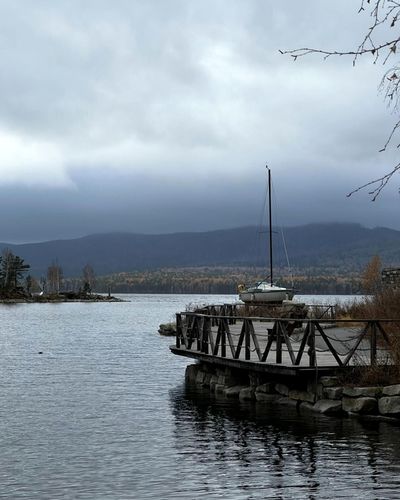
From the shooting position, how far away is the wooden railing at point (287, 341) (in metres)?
20.2

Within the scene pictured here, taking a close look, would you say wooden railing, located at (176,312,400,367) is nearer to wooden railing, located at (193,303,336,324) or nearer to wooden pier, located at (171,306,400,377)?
wooden pier, located at (171,306,400,377)

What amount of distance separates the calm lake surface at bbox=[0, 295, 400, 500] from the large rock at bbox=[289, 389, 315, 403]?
2.11 feet

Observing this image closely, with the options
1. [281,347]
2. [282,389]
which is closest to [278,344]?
[281,347]

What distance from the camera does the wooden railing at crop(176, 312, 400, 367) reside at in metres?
20.2

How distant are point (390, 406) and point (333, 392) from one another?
168cm

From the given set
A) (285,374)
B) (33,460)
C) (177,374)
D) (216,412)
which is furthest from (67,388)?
(33,460)

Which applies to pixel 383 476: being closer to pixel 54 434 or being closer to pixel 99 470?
pixel 99 470

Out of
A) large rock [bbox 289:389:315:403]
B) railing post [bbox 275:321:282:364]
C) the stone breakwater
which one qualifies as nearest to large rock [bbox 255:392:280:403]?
the stone breakwater

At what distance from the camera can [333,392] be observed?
64.5 ft

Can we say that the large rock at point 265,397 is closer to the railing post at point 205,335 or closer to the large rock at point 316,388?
the large rock at point 316,388

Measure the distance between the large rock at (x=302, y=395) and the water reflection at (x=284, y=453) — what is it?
16.2 inches

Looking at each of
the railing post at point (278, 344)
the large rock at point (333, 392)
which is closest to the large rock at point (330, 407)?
the large rock at point (333, 392)

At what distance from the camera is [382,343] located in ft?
81.1

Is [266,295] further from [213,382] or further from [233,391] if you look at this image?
[233,391]
